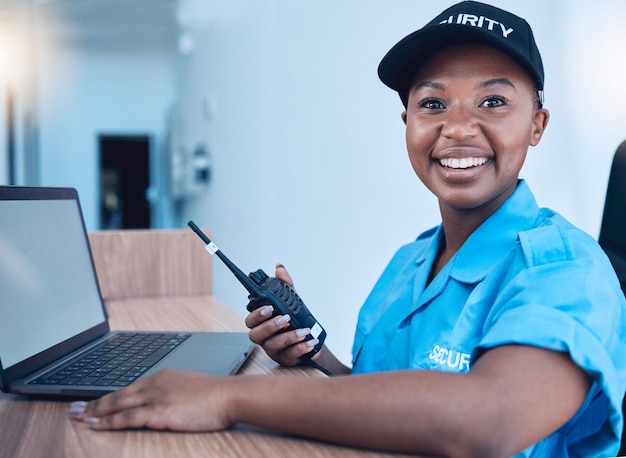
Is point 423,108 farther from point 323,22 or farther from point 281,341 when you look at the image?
point 323,22

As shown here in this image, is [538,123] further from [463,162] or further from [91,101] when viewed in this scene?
[91,101]

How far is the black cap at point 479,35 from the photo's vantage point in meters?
0.73

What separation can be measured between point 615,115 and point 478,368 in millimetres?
1388

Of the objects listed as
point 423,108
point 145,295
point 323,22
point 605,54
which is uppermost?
point 323,22

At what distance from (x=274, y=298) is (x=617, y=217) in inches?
22.3

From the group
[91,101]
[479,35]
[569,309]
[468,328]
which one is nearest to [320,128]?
[479,35]

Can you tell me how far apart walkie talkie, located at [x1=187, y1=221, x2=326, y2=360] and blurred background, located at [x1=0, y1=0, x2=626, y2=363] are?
766mm

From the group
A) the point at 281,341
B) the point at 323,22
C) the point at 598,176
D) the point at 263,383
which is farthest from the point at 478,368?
the point at 323,22

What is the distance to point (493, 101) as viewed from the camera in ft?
2.60

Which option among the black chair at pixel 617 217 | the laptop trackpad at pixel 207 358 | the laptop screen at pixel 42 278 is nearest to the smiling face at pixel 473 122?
the black chair at pixel 617 217

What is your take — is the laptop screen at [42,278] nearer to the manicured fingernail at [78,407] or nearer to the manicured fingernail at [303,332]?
the manicured fingernail at [78,407]

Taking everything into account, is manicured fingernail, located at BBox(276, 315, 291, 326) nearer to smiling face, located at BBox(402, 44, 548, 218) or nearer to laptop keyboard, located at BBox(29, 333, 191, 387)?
laptop keyboard, located at BBox(29, 333, 191, 387)

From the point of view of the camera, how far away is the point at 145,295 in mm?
1502

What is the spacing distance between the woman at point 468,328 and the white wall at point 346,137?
2.95 ft
